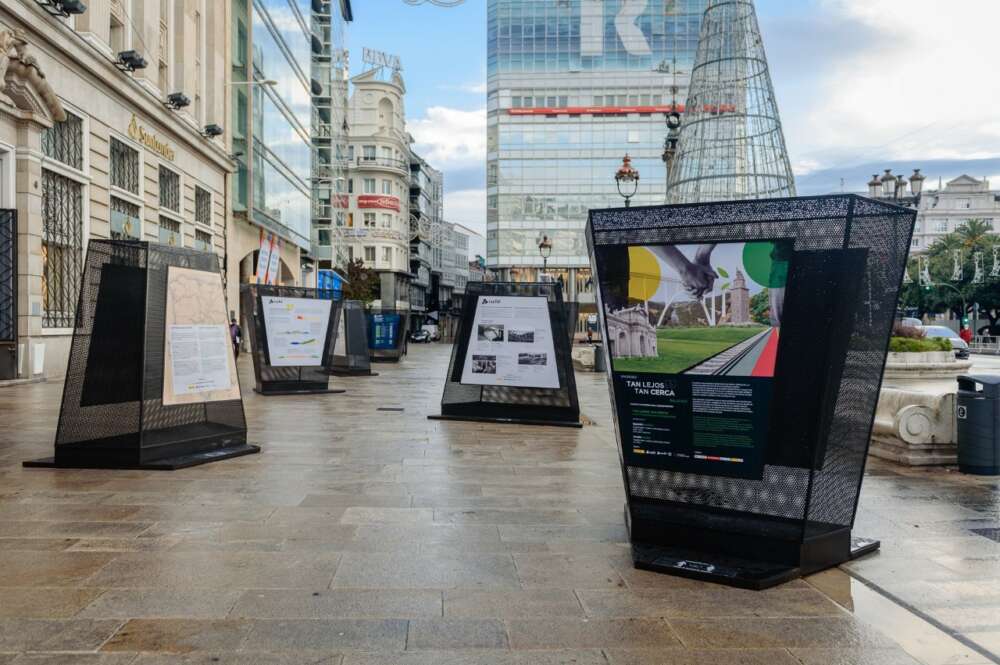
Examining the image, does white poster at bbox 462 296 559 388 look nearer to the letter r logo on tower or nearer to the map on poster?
the map on poster

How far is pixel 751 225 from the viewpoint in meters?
4.82

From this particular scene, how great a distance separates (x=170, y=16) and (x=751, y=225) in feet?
91.4

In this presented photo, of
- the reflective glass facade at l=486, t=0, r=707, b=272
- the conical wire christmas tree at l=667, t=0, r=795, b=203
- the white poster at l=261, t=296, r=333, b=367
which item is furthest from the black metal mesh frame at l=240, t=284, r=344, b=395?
the reflective glass facade at l=486, t=0, r=707, b=272

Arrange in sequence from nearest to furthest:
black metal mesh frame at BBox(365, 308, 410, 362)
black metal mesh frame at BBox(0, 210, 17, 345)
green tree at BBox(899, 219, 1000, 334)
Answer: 1. black metal mesh frame at BBox(0, 210, 17, 345)
2. black metal mesh frame at BBox(365, 308, 410, 362)
3. green tree at BBox(899, 219, 1000, 334)

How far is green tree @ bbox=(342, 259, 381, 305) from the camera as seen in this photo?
6700 centimetres

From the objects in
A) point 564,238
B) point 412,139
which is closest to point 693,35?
point 564,238

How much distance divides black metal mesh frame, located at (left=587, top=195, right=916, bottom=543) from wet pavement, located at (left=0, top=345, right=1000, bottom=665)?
41 cm

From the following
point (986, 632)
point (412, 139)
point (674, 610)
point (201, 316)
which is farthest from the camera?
point (412, 139)

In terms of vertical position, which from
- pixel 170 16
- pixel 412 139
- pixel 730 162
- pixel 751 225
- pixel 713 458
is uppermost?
pixel 412 139

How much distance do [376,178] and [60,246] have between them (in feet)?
236

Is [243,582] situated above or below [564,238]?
below

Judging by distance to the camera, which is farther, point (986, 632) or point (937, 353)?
point (937, 353)

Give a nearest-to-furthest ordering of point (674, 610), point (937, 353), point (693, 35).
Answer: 1. point (674, 610)
2. point (937, 353)
3. point (693, 35)

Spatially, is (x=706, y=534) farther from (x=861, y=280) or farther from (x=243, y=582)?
(x=243, y=582)
